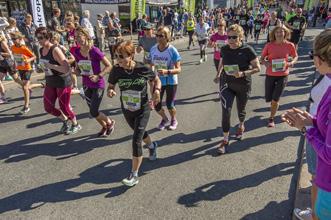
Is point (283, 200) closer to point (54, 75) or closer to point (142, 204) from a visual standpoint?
point (142, 204)

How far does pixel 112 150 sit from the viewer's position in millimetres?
4980

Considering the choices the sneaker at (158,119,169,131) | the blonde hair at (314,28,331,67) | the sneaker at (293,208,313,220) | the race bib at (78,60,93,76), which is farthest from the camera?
the sneaker at (158,119,169,131)

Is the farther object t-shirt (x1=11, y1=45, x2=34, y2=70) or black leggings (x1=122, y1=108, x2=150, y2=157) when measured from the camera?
t-shirt (x1=11, y1=45, x2=34, y2=70)

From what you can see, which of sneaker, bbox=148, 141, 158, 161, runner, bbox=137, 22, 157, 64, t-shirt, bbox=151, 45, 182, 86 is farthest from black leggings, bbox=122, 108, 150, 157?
runner, bbox=137, 22, 157, 64

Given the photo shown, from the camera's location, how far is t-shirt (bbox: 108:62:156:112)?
3879mm

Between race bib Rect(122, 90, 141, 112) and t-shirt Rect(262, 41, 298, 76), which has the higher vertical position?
t-shirt Rect(262, 41, 298, 76)

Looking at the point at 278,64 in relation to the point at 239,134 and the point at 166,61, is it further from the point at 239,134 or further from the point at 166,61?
the point at 166,61

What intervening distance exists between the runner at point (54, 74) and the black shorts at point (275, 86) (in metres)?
3.49

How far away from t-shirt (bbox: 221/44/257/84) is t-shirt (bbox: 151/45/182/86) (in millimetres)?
922

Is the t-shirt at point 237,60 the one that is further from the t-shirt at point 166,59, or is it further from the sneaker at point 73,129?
the sneaker at point 73,129

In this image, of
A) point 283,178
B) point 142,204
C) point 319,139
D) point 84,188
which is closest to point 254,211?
point 283,178

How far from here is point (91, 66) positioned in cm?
501

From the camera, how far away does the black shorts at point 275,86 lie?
5.39m

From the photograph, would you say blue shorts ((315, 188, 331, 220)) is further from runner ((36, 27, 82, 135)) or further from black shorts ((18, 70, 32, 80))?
black shorts ((18, 70, 32, 80))
